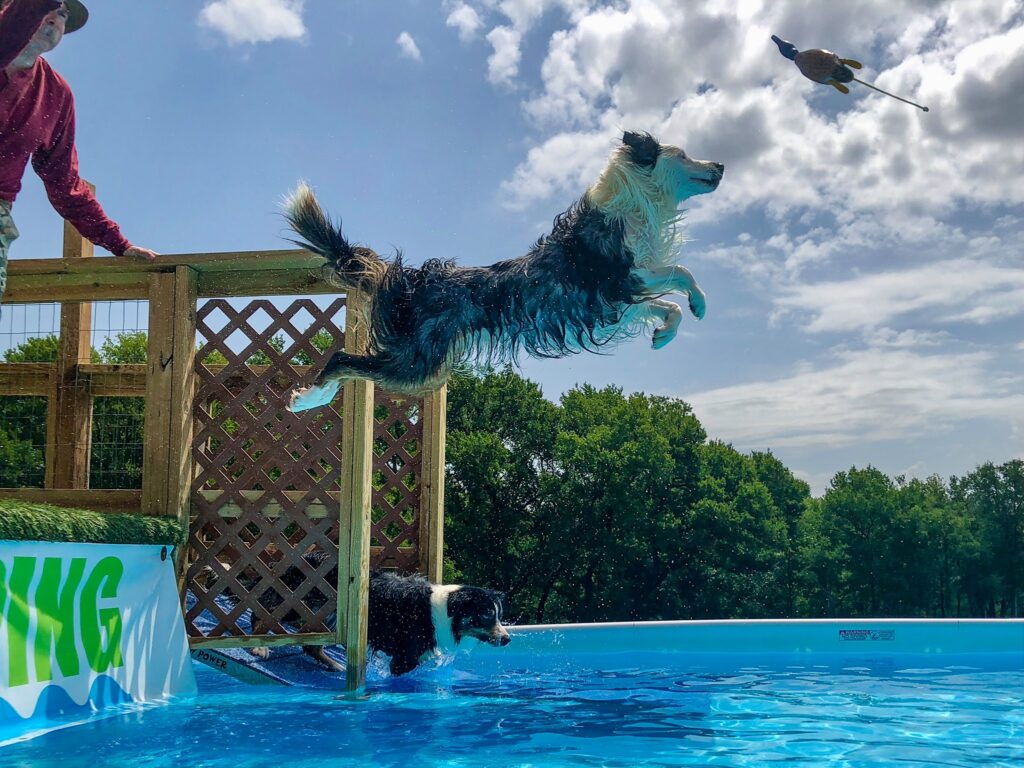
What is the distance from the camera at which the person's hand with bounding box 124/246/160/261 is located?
5.84 meters

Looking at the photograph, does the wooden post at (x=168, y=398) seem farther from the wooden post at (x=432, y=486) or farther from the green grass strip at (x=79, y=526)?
the wooden post at (x=432, y=486)

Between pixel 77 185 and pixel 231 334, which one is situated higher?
pixel 77 185

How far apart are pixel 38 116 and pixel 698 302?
3523 mm

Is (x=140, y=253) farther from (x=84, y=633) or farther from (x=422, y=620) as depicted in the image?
(x=422, y=620)

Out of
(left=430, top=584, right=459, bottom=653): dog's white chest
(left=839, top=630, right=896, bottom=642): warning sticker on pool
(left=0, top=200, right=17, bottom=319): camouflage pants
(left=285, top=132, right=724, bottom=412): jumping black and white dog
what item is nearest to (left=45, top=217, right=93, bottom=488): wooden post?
(left=0, top=200, right=17, bottom=319): camouflage pants

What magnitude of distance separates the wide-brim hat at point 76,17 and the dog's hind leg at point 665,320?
3.40m

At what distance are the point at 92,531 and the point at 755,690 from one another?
14.7 feet

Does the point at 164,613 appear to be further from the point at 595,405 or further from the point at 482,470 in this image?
the point at 595,405

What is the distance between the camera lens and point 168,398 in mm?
6066

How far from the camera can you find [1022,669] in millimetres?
8023

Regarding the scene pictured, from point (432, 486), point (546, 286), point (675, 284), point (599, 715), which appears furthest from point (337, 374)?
point (432, 486)

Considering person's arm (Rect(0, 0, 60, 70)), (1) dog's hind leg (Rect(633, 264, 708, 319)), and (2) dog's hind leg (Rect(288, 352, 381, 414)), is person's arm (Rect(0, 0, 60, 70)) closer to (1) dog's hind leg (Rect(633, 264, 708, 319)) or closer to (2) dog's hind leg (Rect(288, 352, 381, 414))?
(2) dog's hind leg (Rect(288, 352, 381, 414))

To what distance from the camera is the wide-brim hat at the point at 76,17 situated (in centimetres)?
482

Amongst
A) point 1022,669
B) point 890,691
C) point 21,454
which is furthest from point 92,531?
point 21,454
